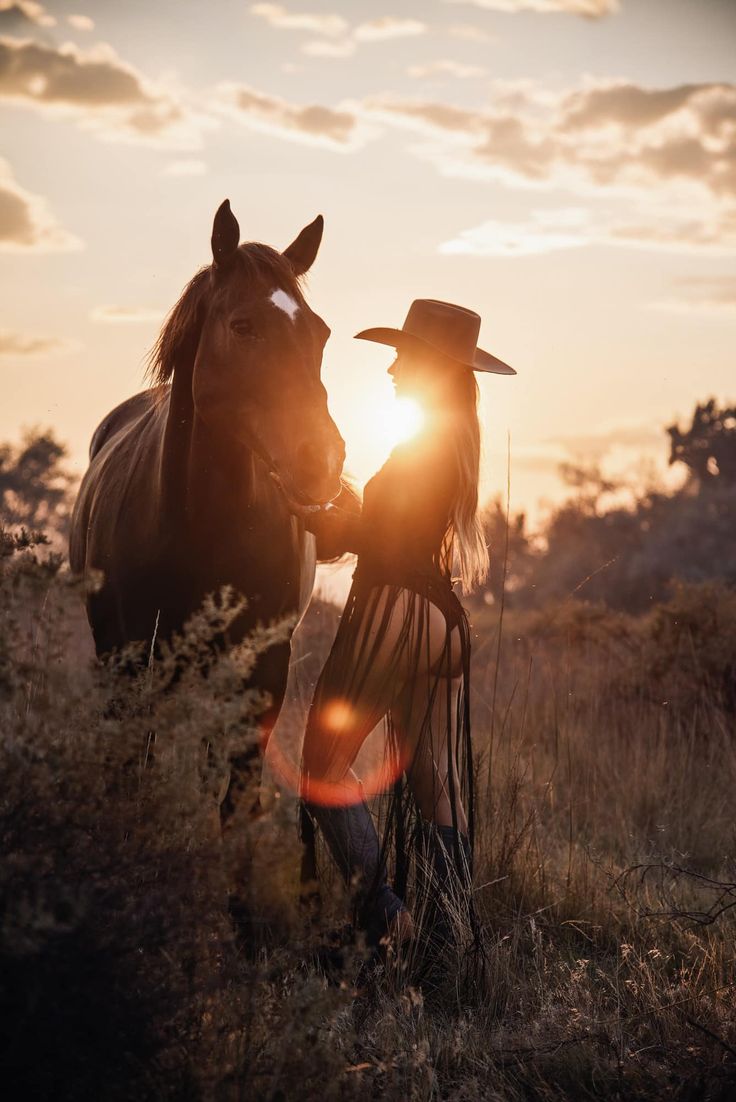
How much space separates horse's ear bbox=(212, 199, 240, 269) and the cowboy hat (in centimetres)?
73

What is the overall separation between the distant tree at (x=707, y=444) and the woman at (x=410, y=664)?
2584 cm

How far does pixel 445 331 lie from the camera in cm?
352

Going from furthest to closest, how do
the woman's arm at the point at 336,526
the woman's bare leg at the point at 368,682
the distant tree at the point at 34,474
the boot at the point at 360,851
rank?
1. the distant tree at the point at 34,474
2. the woman's arm at the point at 336,526
3. the woman's bare leg at the point at 368,682
4. the boot at the point at 360,851

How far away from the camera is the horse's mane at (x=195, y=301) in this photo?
3824mm

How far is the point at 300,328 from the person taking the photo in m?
3.70

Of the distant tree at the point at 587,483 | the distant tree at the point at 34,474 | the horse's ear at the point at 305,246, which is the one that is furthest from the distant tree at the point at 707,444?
the horse's ear at the point at 305,246

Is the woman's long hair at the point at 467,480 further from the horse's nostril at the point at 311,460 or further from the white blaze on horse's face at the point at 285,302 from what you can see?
the white blaze on horse's face at the point at 285,302

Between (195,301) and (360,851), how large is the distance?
2109mm

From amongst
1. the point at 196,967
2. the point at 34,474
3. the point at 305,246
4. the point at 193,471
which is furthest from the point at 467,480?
the point at 34,474

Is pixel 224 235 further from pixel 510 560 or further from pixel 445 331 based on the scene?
pixel 510 560

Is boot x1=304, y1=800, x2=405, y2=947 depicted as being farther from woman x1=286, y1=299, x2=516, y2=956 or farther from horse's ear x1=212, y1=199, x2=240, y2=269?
horse's ear x1=212, y1=199, x2=240, y2=269

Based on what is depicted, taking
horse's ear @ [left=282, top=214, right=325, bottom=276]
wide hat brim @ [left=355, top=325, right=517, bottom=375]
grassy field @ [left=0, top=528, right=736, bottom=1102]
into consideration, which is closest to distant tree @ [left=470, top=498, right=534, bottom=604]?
horse's ear @ [left=282, top=214, right=325, bottom=276]

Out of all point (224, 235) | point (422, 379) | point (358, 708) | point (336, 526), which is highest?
point (224, 235)

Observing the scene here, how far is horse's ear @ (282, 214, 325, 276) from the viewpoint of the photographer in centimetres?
426
